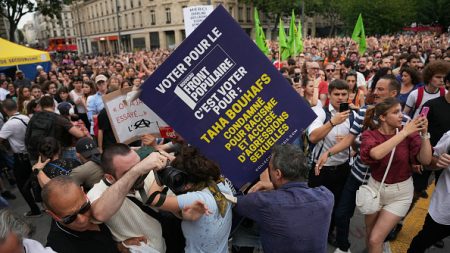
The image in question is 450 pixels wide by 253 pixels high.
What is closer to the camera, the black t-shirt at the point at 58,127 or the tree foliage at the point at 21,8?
the black t-shirt at the point at 58,127

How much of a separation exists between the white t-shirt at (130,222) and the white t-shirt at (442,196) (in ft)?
7.89

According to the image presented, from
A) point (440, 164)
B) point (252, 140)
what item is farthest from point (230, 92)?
point (440, 164)

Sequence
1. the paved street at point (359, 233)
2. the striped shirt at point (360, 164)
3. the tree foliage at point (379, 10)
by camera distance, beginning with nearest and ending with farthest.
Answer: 1. the striped shirt at point (360, 164)
2. the paved street at point (359, 233)
3. the tree foliage at point (379, 10)

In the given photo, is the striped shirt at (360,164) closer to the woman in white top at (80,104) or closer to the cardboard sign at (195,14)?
the cardboard sign at (195,14)

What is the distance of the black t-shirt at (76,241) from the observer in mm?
1769

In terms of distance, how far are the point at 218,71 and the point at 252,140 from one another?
549 millimetres

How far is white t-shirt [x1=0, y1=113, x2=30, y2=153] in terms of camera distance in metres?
4.58

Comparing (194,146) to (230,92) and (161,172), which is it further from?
(230,92)

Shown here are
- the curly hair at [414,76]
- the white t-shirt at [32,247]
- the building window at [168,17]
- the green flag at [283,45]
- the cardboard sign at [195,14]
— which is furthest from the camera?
the building window at [168,17]

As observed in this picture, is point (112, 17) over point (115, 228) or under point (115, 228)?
over

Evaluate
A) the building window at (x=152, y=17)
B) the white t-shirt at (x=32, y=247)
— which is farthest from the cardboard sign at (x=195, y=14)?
the building window at (x=152, y=17)

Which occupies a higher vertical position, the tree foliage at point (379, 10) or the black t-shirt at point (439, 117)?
the tree foliage at point (379, 10)

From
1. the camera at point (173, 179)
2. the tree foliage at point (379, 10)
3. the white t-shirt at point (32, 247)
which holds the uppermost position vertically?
the tree foliage at point (379, 10)

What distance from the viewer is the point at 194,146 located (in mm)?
2104
